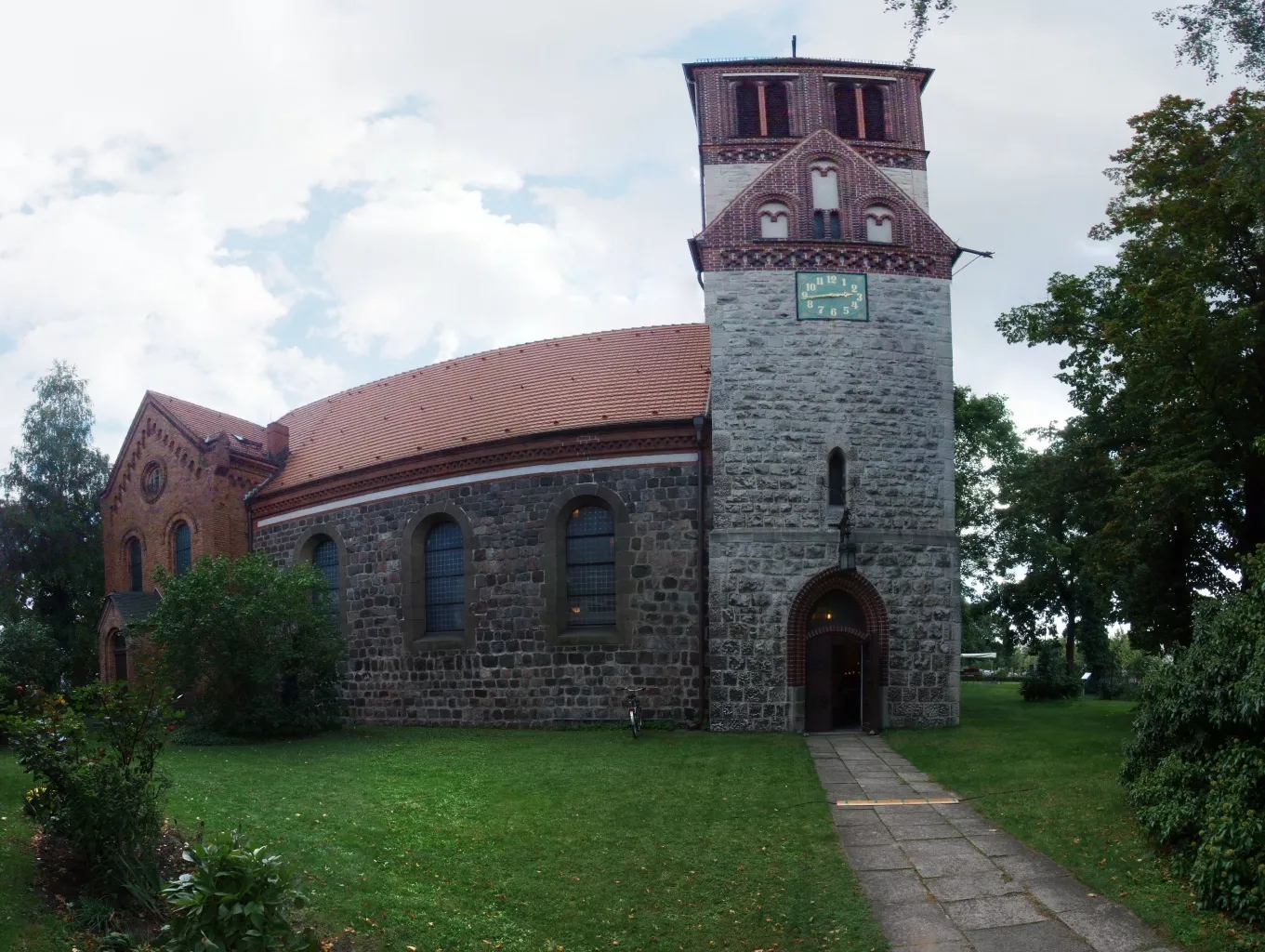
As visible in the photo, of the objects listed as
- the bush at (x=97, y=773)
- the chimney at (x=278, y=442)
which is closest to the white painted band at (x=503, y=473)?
the chimney at (x=278, y=442)

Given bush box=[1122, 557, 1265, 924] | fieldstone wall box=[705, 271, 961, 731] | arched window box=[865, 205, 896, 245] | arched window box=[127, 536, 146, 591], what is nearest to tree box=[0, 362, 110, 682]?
arched window box=[127, 536, 146, 591]

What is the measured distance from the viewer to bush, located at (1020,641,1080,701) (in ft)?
97.0

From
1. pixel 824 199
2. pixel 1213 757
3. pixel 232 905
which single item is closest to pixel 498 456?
pixel 824 199

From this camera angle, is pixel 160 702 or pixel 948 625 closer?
pixel 160 702

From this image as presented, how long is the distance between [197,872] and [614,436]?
1404cm

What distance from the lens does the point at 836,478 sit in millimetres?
18875

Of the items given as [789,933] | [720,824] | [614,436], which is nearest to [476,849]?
[720,824]

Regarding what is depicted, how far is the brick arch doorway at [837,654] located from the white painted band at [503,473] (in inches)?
149

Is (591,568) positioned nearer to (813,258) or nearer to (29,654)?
(813,258)

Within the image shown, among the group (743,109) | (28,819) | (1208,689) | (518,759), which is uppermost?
(743,109)

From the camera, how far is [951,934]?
24.7ft

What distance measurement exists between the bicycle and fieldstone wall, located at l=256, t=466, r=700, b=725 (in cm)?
27

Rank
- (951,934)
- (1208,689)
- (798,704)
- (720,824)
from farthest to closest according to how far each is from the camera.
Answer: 1. (798,704)
2. (720,824)
3. (1208,689)
4. (951,934)

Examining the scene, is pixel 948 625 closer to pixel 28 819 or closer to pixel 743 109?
pixel 743 109
